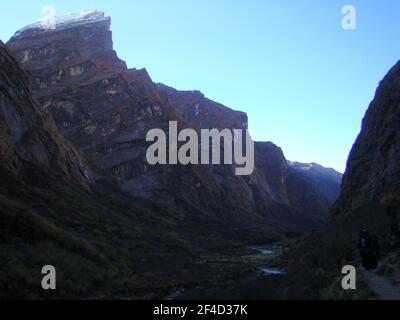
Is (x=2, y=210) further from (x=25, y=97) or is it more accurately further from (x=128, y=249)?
(x=25, y=97)

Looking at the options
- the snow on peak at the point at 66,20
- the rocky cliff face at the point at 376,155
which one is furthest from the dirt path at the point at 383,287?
the snow on peak at the point at 66,20

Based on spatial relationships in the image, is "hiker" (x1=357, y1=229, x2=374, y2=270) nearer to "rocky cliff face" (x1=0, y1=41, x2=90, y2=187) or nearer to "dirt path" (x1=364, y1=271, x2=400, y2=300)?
"dirt path" (x1=364, y1=271, x2=400, y2=300)

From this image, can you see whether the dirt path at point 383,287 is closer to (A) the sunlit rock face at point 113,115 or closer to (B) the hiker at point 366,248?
(B) the hiker at point 366,248

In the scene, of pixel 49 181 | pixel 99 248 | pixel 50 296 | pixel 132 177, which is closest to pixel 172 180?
pixel 132 177

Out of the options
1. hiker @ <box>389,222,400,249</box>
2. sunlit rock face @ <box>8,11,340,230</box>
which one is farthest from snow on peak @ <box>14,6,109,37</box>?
hiker @ <box>389,222,400,249</box>

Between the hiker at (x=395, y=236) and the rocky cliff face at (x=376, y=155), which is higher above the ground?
the rocky cliff face at (x=376, y=155)

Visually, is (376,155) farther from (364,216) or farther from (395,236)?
(395,236)
